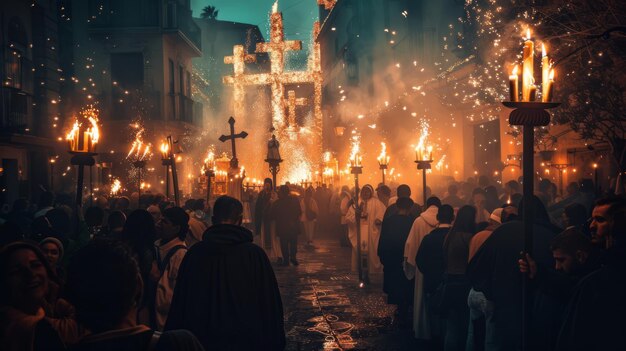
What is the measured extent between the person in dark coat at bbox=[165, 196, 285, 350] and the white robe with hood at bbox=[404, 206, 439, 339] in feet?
14.3

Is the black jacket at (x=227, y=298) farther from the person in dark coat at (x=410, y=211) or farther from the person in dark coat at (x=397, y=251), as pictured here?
the person in dark coat at (x=410, y=211)

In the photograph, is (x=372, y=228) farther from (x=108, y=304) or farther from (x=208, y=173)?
(x=108, y=304)

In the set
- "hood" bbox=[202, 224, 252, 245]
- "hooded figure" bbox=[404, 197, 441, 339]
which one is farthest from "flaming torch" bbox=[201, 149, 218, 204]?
"hood" bbox=[202, 224, 252, 245]

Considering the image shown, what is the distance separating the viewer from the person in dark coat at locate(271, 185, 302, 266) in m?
16.5

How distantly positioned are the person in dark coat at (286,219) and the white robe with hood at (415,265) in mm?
7612

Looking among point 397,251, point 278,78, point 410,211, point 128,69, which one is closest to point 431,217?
point 397,251

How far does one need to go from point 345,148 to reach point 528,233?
37.5 meters

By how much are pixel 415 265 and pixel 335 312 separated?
2.26 m

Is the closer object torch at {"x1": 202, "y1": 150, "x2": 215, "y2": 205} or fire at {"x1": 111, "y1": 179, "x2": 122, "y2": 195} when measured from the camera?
torch at {"x1": 202, "y1": 150, "x2": 215, "y2": 205}

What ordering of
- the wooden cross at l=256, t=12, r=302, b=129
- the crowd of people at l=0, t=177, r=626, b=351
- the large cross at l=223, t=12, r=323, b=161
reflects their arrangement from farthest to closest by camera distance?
the large cross at l=223, t=12, r=323, b=161 < the wooden cross at l=256, t=12, r=302, b=129 < the crowd of people at l=0, t=177, r=626, b=351

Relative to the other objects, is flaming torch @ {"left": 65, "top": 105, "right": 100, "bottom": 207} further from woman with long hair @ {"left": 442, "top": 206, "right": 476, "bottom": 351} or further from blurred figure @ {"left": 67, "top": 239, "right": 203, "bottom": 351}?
blurred figure @ {"left": 67, "top": 239, "right": 203, "bottom": 351}

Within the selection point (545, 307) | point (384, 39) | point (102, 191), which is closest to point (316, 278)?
point (545, 307)

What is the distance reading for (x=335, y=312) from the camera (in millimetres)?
10797

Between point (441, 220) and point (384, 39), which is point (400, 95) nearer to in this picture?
point (384, 39)
